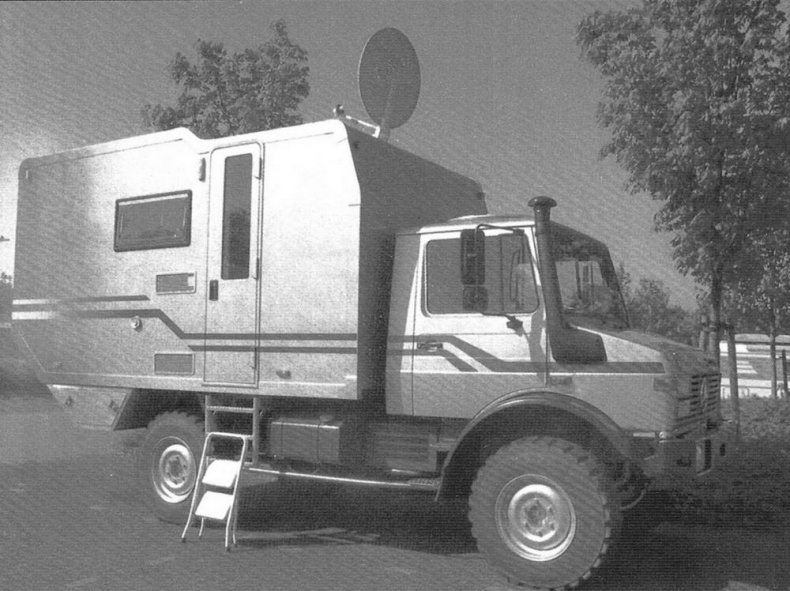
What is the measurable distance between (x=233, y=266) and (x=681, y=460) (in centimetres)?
390

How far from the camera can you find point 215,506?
6.49 m

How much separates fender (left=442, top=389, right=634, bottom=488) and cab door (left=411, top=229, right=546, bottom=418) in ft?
0.46

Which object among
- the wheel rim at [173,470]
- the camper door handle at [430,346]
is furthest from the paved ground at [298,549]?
the camper door handle at [430,346]

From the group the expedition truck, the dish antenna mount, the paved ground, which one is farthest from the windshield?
the dish antenna mount

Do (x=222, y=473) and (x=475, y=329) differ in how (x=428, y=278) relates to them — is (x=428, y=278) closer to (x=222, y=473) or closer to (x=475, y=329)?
(x=475, y=329)

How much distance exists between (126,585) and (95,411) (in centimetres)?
262

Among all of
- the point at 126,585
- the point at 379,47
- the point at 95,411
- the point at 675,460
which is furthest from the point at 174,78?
the point at 675,460

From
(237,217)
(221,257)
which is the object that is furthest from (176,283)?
(237,217)

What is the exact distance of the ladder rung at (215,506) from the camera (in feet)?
21.0

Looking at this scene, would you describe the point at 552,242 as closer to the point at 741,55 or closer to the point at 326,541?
the point at 326,541

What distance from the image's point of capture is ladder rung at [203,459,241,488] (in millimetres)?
6512

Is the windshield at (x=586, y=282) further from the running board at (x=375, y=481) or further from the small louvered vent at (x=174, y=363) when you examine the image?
the small louvered vent at (x=174, y=363)

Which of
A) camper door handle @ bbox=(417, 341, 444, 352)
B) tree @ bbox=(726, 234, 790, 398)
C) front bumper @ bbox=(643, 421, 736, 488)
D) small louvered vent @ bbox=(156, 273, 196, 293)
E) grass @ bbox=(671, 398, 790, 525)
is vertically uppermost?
tree @ bbox=(726, 234, 790, 398)

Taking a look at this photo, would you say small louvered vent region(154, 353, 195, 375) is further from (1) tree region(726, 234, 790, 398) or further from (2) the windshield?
(1) tree region(726, 234, 790, 398)
